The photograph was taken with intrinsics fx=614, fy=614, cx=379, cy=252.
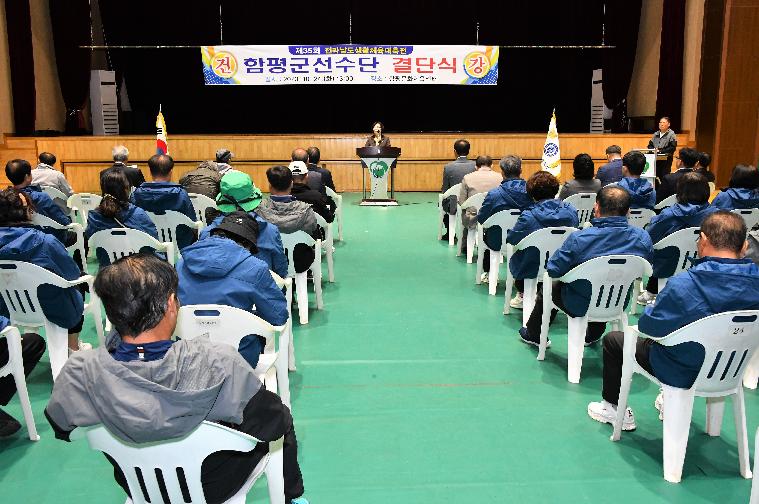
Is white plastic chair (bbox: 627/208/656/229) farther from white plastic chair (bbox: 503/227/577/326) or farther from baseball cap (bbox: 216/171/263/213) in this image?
baseball cap (bbox: 216/171/263/213)

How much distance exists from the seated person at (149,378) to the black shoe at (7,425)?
5.36 ft

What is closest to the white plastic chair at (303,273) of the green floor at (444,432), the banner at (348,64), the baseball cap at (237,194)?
the green floor at (444,432)

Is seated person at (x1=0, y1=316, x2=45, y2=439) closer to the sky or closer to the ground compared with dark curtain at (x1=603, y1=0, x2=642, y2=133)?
closer to the ground

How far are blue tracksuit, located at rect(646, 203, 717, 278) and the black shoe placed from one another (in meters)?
3.88

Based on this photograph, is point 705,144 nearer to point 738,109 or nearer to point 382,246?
point 738,109

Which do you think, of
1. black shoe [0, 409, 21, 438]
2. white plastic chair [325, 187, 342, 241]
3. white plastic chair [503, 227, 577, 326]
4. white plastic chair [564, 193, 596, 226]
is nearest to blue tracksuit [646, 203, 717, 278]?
white plastic chair [503, 227, 577, 326]

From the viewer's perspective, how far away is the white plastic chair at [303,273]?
4.13m

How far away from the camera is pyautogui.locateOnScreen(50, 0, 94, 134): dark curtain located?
11711 millimetres

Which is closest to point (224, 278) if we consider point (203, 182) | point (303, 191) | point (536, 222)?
point (536, 222)

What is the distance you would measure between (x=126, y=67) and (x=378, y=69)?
5.95 metres

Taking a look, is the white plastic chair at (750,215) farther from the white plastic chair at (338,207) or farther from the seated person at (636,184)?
the white plastic chair at (338,207)

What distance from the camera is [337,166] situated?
11.3m

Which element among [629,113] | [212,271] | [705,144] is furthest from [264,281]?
[629,113]

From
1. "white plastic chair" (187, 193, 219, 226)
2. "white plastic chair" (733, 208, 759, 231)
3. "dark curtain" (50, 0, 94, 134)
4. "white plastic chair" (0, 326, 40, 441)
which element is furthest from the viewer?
"dark curtain" (50, 0, 94, 134)
